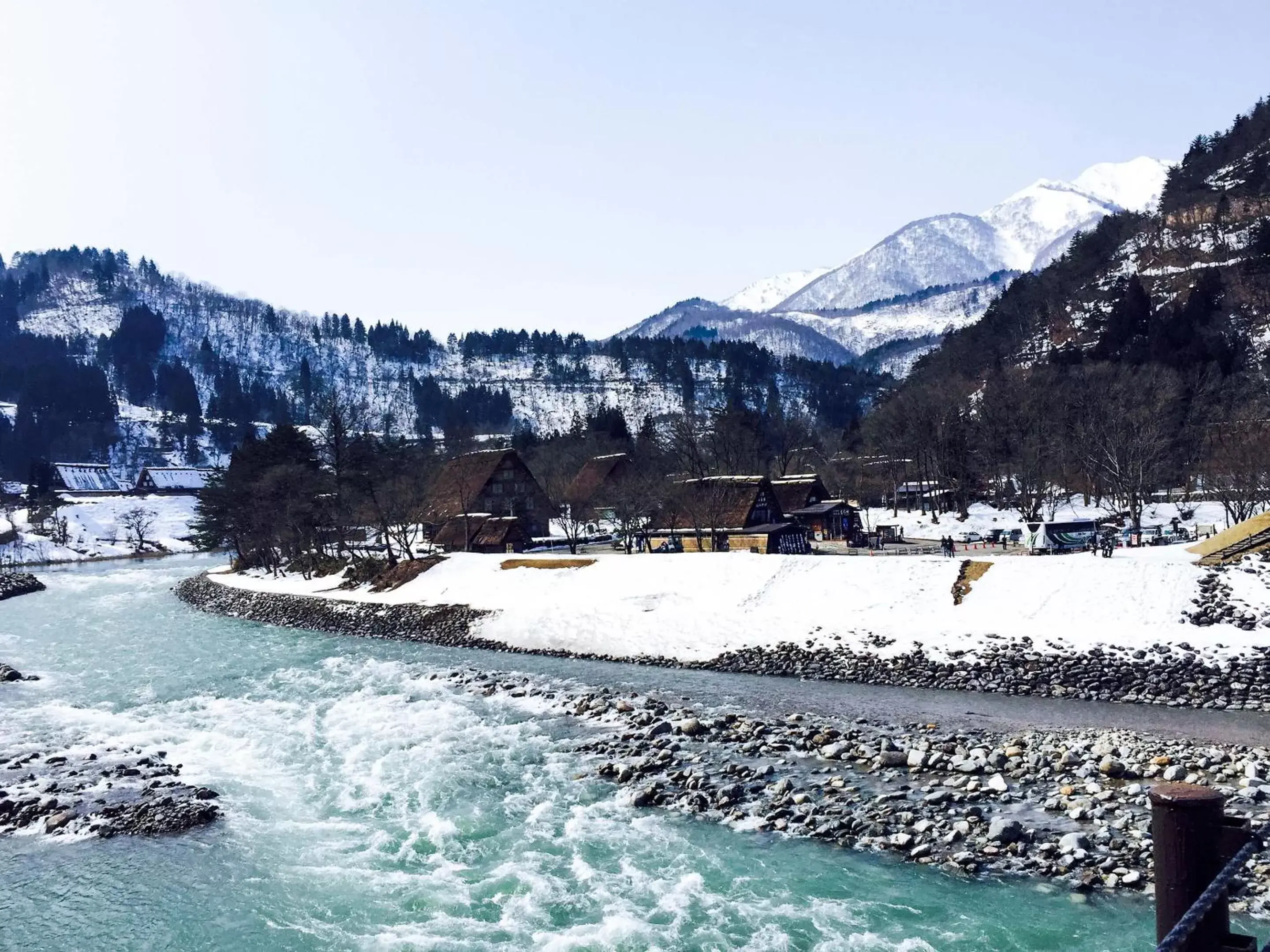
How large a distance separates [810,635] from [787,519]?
87.6 feet

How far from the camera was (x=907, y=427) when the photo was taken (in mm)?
71188

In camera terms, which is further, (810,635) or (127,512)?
(127,512)

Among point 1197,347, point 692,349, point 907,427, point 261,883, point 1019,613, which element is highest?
point 692,349

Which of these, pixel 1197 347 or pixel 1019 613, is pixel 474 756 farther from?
pixel 1197 347

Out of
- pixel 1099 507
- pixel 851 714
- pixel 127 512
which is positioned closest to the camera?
pixel 851 714

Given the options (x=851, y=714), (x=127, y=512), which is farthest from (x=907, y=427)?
(x=127, y=512)

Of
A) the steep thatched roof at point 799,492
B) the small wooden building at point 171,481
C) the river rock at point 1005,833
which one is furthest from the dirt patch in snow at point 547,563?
the small wooden building at point 171,481

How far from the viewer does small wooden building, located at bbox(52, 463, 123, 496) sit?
5408 inches

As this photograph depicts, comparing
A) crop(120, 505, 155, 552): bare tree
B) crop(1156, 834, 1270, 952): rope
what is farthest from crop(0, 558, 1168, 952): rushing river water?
crop(120, 505, 155, 552): bare tree

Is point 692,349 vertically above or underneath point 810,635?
above

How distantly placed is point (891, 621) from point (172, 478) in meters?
141

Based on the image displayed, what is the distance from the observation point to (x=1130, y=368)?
2653 inches

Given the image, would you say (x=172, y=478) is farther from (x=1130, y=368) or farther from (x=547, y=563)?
(x=1130, y=368)

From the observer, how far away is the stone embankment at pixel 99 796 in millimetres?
14969
